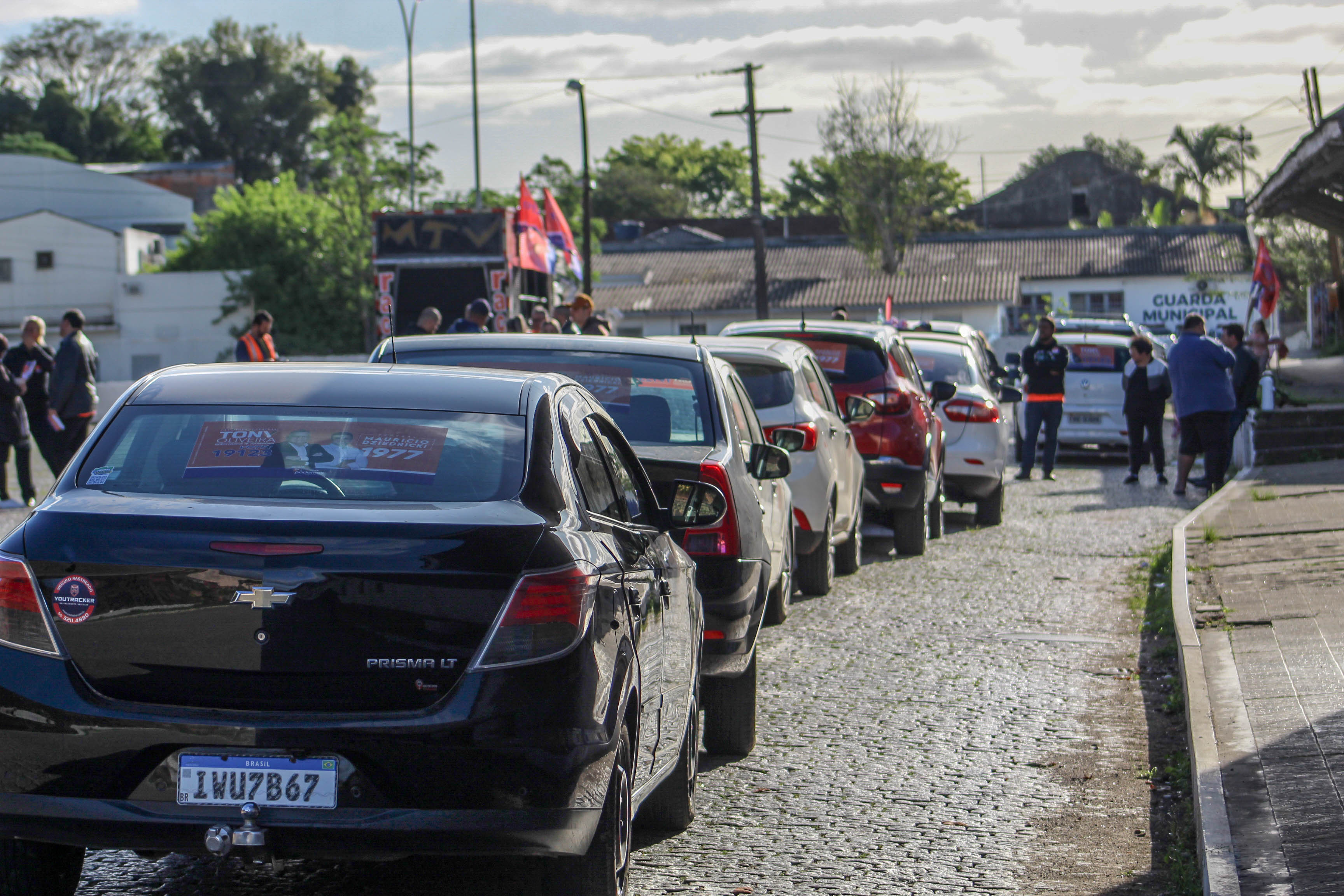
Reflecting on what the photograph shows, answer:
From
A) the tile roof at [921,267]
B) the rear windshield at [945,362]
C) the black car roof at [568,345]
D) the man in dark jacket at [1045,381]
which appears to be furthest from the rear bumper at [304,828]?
the tile roof at [921,267]

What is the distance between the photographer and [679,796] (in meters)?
5.73

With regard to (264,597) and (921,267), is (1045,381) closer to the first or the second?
(264,597)

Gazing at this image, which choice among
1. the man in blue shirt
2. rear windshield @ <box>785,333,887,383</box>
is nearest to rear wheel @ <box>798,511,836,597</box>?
rear windshield @ <box>785,333,887,383</box>

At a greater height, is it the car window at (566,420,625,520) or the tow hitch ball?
the car window at (566,420,625,520)

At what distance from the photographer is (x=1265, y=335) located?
24.0 meters

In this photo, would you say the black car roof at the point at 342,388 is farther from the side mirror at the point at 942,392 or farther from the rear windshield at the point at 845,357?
the side mirror at the point at 942,392

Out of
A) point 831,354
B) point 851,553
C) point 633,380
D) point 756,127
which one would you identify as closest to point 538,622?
point 633,380

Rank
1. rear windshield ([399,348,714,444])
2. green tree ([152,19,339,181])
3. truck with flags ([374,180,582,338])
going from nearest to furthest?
rear windshield ([399,348,714,444]), truck with flags ([374,180,582,338]), green tree ([152,19,339,181])

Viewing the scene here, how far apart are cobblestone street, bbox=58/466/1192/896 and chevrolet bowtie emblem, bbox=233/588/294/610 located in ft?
4.76

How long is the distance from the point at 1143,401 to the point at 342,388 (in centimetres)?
1651

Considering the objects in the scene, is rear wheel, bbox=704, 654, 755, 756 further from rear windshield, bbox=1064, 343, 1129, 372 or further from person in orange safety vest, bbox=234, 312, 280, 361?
rear windshield, bbox=1064, 343, 1129, 372

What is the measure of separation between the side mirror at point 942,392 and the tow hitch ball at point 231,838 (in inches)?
468

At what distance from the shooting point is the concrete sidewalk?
5141 mm

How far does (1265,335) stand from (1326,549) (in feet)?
41.8
